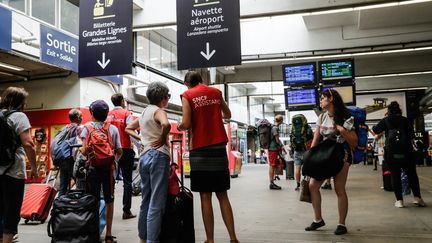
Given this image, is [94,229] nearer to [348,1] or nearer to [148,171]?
[148,171]

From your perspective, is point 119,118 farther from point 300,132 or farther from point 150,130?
point 300,132

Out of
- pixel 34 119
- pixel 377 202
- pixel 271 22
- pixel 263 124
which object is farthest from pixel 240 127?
pixel 377 202

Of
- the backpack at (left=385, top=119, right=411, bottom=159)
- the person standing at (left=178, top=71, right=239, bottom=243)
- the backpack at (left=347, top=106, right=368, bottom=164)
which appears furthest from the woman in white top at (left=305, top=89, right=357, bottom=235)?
the backpack at (left=385, top=119, right=411, bottom=159)

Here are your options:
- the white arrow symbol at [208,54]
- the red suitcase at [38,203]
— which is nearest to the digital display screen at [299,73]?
the white arrow symbol at [208,54]

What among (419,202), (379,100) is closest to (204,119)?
(419,202)

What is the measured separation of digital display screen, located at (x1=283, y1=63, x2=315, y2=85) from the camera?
38.9 feet

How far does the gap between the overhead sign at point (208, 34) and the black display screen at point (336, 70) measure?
6488 mm

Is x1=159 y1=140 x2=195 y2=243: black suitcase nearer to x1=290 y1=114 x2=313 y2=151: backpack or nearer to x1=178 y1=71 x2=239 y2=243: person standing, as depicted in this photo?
x1=178 y1=71 x2=239 y2=243: person standing

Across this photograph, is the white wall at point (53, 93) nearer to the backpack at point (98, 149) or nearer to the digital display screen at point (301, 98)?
the digital display screen at point (301, 98)

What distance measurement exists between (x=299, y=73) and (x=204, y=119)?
9.02 meters

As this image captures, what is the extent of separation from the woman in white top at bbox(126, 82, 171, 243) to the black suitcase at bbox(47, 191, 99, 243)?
0.44 m

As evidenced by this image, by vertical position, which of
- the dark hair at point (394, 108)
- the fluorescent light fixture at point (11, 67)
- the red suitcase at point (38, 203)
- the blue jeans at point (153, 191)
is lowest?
the red suitcase at point (38, 203)

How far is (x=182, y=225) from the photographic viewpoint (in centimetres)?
346

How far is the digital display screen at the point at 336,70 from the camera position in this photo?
1113cm
